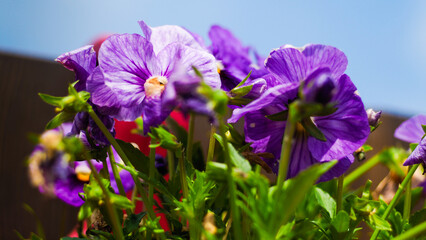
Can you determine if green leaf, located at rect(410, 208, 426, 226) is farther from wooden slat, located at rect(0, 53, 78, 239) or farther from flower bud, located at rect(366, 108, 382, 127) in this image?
wooden slat, located at rect(0, 53, 78, 239)

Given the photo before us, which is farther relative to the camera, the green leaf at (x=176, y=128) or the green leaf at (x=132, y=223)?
the green leaf at (x=176, y=128)

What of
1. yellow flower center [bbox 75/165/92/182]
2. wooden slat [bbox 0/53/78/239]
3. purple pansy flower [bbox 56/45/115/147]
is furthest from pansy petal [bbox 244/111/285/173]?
wooden slat [bbox 0/53/78/239]

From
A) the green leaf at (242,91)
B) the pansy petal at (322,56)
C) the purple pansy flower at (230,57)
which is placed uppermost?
the pansy petal at (322,56)

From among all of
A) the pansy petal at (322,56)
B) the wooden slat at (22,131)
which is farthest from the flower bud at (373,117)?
the wooden slat at (22,131)

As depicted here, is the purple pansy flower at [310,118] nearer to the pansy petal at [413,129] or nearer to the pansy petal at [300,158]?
the pansy petal at [300,158]

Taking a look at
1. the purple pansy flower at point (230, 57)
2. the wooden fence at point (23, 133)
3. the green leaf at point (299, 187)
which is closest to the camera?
the green leaf at point (299, 187)

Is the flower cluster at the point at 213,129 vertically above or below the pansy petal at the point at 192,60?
below

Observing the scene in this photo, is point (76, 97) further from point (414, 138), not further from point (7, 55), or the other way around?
point (7, 55)

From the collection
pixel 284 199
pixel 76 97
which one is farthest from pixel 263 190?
pixel 76 97
